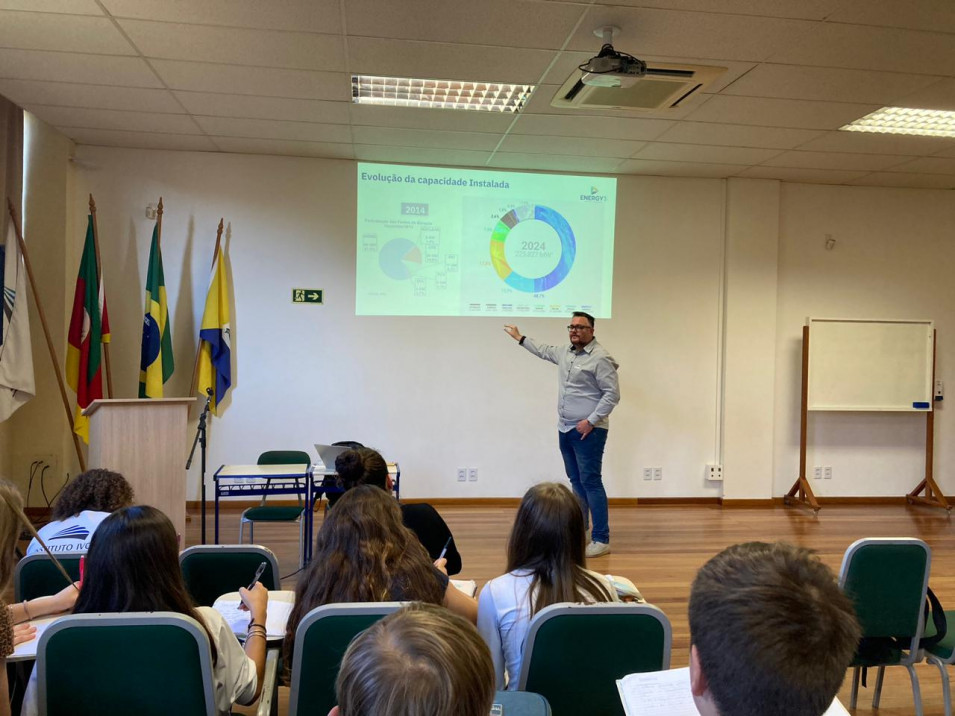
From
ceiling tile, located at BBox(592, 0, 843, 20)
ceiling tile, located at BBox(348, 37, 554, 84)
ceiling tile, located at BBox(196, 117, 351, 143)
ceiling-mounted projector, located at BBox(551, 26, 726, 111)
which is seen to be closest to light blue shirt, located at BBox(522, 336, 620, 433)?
ceiling-mounted projector, located at BBox(551, 26, 726, 111)

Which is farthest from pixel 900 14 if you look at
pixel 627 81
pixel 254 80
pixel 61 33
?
pixel 61 33

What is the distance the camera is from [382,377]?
20.2ft

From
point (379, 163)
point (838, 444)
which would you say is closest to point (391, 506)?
point (379, 163)

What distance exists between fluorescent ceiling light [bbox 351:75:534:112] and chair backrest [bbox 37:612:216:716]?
3423 mm

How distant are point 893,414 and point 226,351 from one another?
631cm

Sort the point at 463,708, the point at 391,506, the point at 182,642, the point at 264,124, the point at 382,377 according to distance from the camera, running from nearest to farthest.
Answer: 1. the point at 463,708
2. the point at 182,642
3. the point at 391,506
4. the point at 264,124
5. the point at 382,377

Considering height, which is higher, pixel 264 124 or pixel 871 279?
pixel 264 124

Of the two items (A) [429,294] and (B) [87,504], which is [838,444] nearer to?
(A) [429,294]

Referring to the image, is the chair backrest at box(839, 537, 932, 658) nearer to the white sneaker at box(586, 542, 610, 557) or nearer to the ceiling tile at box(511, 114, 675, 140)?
the white sneaker at box(586, 542, 610, 557)

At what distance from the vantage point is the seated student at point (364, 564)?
193 centimetres

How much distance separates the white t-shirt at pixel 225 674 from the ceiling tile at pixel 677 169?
204 inches

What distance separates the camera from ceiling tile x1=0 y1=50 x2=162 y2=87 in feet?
12.6

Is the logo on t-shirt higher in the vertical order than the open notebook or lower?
lower

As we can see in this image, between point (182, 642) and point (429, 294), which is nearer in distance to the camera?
point (182, 642)
